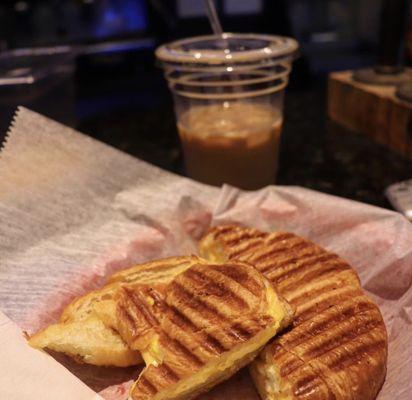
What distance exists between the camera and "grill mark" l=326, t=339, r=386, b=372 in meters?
1.04

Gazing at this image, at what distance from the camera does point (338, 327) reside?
1.12 meters

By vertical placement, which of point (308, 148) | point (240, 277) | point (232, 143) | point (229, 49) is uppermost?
point (229, 49)

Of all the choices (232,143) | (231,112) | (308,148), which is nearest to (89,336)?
(232,143)

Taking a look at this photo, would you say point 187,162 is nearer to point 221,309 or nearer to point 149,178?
point 149,178

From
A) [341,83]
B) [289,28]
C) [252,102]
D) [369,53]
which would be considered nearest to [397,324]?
[252,102]

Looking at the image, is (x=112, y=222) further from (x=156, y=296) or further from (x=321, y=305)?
(x=321, y=305)

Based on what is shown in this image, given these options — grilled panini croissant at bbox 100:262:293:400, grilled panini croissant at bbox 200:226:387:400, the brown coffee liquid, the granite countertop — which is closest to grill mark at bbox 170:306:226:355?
grilled panini croissant at bbox 100:262:293:400

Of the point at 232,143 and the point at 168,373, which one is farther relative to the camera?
the point at 232,143

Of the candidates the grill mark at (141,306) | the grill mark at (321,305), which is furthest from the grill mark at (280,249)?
the grill mark at (141,306)

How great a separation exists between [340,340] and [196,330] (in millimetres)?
298

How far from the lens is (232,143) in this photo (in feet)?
5.69

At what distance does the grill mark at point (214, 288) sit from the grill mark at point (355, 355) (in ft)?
0.69

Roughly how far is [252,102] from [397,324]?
910 mm

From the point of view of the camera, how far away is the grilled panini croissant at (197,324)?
40.3 inches
